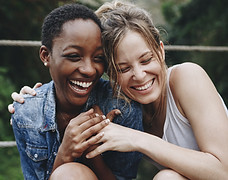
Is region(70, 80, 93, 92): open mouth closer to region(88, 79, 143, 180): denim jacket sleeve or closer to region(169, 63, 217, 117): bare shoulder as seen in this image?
region(88, 79, 143, 180): denim jacket sleeve

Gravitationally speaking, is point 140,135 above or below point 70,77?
below

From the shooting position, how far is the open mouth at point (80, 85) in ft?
4.91

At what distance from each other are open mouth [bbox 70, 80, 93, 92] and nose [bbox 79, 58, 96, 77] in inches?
2.3

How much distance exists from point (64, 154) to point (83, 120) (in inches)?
7.2

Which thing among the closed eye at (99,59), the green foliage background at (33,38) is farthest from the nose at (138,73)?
the green foliage background at (33,38)

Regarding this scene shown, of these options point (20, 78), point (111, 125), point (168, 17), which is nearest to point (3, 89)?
point (20, 78)

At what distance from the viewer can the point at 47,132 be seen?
160cm

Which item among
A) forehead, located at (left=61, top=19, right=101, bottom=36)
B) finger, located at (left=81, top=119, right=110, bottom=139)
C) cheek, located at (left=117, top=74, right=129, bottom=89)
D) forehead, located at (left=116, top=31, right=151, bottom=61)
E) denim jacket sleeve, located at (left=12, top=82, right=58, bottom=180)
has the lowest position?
denim jacket sleeve, located at (left=12, top=82, right=58, bottom=180)

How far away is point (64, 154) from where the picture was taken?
1427 mm

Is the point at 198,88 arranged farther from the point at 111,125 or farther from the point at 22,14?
the point at 22,14

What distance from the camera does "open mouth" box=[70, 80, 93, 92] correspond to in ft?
4.91

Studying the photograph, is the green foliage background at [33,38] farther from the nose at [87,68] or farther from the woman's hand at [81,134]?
the nose at [87,68]

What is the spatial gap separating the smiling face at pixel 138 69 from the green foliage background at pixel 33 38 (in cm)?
145

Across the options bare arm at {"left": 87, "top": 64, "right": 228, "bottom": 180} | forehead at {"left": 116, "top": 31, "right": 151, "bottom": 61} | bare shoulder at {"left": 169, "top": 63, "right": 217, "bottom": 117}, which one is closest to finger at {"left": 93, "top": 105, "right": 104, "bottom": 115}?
bare arm at {"left": 87, "top": 64, "right": 228, "bottom": 180}
